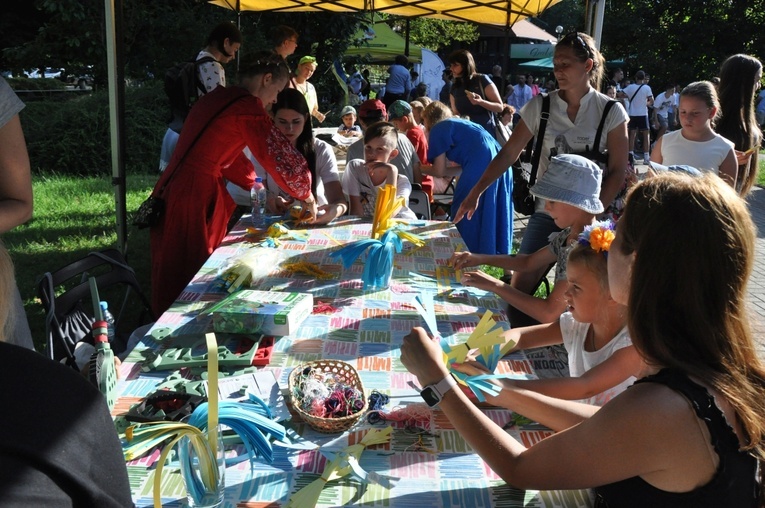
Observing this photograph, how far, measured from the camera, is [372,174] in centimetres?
399

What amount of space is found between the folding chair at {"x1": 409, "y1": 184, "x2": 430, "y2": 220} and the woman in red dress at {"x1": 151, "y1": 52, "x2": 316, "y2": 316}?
4.20 ft

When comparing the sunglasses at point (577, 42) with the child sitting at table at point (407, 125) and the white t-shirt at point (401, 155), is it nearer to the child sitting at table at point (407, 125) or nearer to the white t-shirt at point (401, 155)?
the white t-shirt at point (401, 155)

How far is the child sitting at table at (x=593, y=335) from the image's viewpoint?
70.4 inches

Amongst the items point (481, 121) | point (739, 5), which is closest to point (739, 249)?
point (481, 121)

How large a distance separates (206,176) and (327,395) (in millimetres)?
1990

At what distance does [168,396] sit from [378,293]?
108cm

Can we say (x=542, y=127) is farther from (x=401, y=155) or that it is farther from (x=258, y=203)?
(x=258, y=203)

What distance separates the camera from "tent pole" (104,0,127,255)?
4.11 m

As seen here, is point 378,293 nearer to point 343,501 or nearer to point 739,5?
point 343,501

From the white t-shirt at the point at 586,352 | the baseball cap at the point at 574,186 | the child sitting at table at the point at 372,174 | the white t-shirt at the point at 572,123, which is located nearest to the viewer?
the white t-shirt at the point at 586,352

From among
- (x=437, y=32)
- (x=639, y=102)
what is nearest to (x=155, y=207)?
(x=639, y=102)

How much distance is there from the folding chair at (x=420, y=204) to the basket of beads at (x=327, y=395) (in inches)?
119

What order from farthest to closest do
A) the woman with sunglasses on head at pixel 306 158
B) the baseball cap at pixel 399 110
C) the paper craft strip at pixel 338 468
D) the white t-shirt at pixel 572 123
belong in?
the baseball cap at pixel 399 110
the woman with sunglasses on head at pixel 306 158
the white t-shirt at pixel 572 123
the paper craft strip at pixel 338 468

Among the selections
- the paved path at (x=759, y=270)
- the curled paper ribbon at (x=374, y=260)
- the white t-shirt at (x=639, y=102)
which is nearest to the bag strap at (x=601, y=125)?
the paved path at (x=759, y=270)
